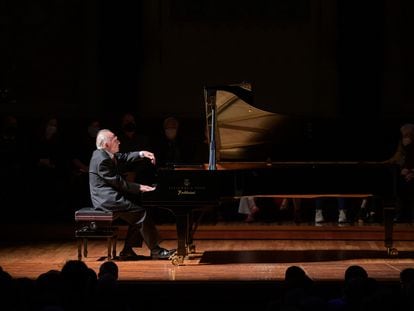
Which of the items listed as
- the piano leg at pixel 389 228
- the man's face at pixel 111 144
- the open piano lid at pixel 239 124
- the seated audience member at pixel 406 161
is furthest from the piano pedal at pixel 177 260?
the seated audience member at pixel 406 161

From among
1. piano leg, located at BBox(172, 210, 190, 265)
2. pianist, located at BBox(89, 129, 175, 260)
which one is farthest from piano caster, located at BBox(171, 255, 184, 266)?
pianist, located at BBox(89, 129, 175, 260)

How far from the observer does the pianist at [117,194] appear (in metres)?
7.40

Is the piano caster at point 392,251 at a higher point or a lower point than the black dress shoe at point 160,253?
lower

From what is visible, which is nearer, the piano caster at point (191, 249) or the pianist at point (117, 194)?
the pianist at point (117, 194)

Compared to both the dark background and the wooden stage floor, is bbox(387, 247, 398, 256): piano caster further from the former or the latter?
the dark background

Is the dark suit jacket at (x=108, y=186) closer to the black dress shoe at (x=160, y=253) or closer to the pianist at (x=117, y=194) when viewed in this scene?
the pianist at (x=117, y=194)

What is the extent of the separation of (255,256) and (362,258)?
39.4 inches

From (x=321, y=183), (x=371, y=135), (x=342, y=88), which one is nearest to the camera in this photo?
(x=321, y=183)

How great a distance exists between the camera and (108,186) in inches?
293

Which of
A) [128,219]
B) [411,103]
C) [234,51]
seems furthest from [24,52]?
[411,103]

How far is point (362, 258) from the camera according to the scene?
7.67 m

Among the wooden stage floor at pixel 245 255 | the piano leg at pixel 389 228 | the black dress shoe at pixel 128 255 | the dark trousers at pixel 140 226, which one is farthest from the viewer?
the piano leg at pixel 389 228

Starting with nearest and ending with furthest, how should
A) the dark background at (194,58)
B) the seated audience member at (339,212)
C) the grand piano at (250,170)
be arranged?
the grand piano at (250,170), the seated audience member at (339,212), the dark background at (194,58)

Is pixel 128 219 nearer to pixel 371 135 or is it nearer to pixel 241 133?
pixel 241 133
